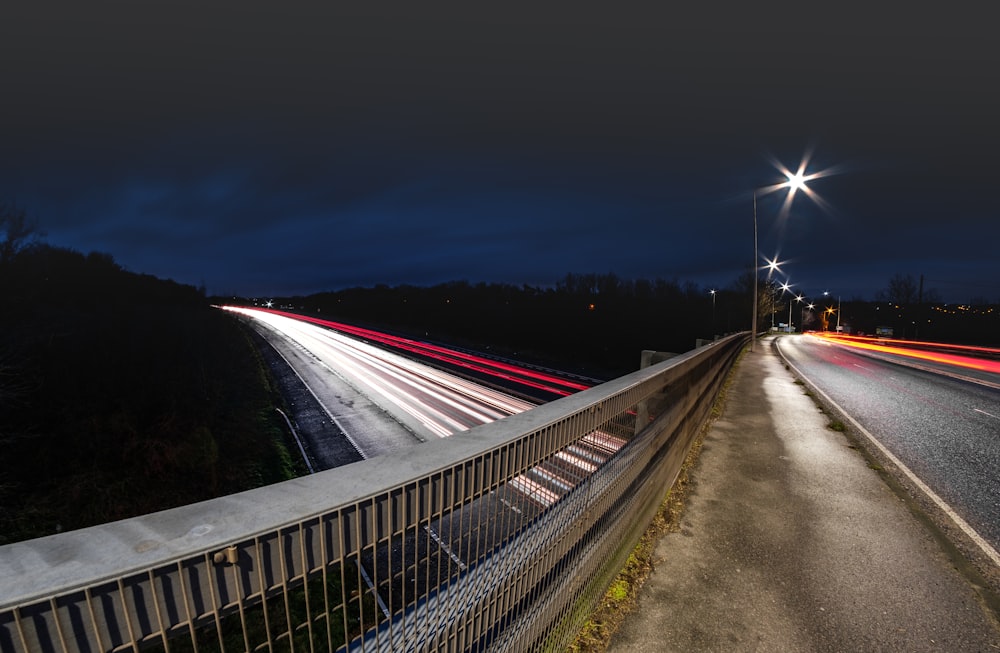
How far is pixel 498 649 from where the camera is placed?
199 cm

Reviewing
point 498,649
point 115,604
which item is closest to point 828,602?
point 498,649

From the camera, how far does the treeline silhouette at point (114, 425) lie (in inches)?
610

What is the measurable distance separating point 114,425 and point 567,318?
215 feet

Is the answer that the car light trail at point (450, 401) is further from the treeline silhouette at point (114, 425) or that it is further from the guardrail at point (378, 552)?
the treeline silhouette at point (114, 425)

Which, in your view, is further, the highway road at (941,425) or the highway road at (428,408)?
the highway road at (941,425)

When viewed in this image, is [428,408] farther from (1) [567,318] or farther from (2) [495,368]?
(1) [567,318]

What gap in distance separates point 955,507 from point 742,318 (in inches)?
3982

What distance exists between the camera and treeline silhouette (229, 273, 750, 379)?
1801 inches

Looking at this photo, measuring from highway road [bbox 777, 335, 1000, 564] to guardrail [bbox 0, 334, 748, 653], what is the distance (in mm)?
4407

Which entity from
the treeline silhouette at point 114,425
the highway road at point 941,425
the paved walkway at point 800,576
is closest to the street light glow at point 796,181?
the highway road at point 941,425

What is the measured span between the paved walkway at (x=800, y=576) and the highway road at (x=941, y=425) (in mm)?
828

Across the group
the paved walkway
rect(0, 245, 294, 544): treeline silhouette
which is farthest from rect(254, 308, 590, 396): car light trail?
rect(0, 245, 294, 544): treeline silhouette

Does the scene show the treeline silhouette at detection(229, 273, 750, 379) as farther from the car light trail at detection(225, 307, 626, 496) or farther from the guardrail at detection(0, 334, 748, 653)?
the guardrail at detection(0, 334, 748, 653)

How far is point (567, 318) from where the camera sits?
76250mm
